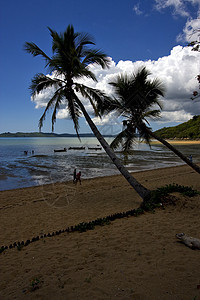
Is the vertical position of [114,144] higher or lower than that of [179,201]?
higher

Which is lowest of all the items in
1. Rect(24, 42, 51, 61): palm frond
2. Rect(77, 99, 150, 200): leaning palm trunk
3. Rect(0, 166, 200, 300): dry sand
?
Rect(0, 166, 200, 300): dry sand

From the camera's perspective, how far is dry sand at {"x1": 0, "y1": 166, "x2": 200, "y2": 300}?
290 centimetres

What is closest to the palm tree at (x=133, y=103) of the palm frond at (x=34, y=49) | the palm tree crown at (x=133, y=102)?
the palm tree crown at (x=133, y=102)

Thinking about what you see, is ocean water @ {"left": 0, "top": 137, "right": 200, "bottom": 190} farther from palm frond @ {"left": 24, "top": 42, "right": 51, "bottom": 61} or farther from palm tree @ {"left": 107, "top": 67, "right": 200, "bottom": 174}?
palm frond @ {"left": 24, "top": 42, "right": 51, "bottom": 61}

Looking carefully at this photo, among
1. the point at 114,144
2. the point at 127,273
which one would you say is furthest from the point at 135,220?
the point at 114,144

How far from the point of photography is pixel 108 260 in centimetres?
381

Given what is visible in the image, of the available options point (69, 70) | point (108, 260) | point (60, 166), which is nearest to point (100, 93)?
point (69, 70)

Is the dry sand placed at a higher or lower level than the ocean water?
higher

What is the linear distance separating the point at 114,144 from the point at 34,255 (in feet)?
20.1

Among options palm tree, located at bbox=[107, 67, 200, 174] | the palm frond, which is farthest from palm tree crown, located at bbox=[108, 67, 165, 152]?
the palm frond

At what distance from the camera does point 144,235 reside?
4.97 meters

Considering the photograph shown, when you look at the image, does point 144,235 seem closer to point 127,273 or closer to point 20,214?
point 127,273

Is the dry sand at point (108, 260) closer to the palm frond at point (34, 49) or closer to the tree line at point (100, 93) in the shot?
the tree line at point (100, 93)

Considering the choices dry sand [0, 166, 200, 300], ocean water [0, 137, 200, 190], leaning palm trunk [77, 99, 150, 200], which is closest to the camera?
dry sand [0, 166, 200, 300]
